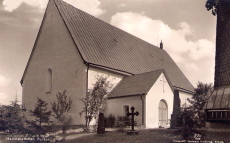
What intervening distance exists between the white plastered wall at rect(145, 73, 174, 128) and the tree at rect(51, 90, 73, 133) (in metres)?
5.71

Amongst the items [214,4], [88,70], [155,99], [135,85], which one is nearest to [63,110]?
[88,70]

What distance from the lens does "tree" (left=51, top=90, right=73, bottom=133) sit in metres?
17.9

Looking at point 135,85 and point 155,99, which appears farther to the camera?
point 135,85

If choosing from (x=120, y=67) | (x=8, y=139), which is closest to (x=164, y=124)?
(x=120, y=67)

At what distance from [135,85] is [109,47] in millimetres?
5282

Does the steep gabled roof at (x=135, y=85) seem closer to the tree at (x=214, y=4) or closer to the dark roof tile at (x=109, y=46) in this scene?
the dark roof tile at (x=109, y=46)

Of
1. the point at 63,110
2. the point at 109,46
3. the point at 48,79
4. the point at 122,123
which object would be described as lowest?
the point at 122,123

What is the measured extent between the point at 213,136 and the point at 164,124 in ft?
35.1

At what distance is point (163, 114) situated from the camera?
2247 cm

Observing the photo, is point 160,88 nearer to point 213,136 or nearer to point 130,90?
point 130,90

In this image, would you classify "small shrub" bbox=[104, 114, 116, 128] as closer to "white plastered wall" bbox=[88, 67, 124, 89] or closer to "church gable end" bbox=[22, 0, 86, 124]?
"church gable end" bbox=[22, 0, 86, 124]

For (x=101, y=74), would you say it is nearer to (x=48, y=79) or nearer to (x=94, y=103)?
(x=94, y=103)

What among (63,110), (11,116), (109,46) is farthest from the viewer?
(109,46)

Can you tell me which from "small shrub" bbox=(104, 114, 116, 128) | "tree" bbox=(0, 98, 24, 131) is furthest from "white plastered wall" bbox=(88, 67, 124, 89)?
"tree" bbox=(0, 98, 24, 131)
